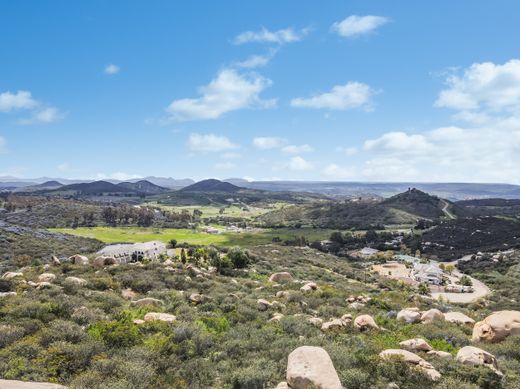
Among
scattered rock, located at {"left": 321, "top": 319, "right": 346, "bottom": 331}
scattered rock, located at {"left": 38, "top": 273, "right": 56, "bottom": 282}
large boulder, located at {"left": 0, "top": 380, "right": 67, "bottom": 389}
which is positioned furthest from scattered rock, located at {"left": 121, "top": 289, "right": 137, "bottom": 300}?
large boulder, located at {"left": 0, "top": 380, "right": 67, "bottom": 389}

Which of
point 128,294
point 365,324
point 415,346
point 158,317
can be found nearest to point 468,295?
point 365,324

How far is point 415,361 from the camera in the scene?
11438 millimetres

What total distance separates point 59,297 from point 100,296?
200cm

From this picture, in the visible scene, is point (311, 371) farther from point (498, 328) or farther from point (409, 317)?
point (409, 317)

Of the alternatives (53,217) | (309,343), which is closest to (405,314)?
(309,343)

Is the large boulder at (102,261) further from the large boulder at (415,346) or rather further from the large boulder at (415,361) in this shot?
the large boulder at (415,361)

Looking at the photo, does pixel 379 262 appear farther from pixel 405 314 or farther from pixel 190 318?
pixel 190 318

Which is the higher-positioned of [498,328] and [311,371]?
[311,371]

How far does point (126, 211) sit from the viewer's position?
163 metres

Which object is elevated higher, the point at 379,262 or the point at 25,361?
the point at 25,361

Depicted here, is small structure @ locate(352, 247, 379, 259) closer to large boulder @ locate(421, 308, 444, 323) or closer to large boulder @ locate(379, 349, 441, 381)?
large boulder @ locate(421, 308, 444, 323)

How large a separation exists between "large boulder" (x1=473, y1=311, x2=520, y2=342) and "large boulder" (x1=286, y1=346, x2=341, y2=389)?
997cm

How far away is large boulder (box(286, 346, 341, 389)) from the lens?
9.69 m

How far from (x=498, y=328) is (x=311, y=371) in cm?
1123
